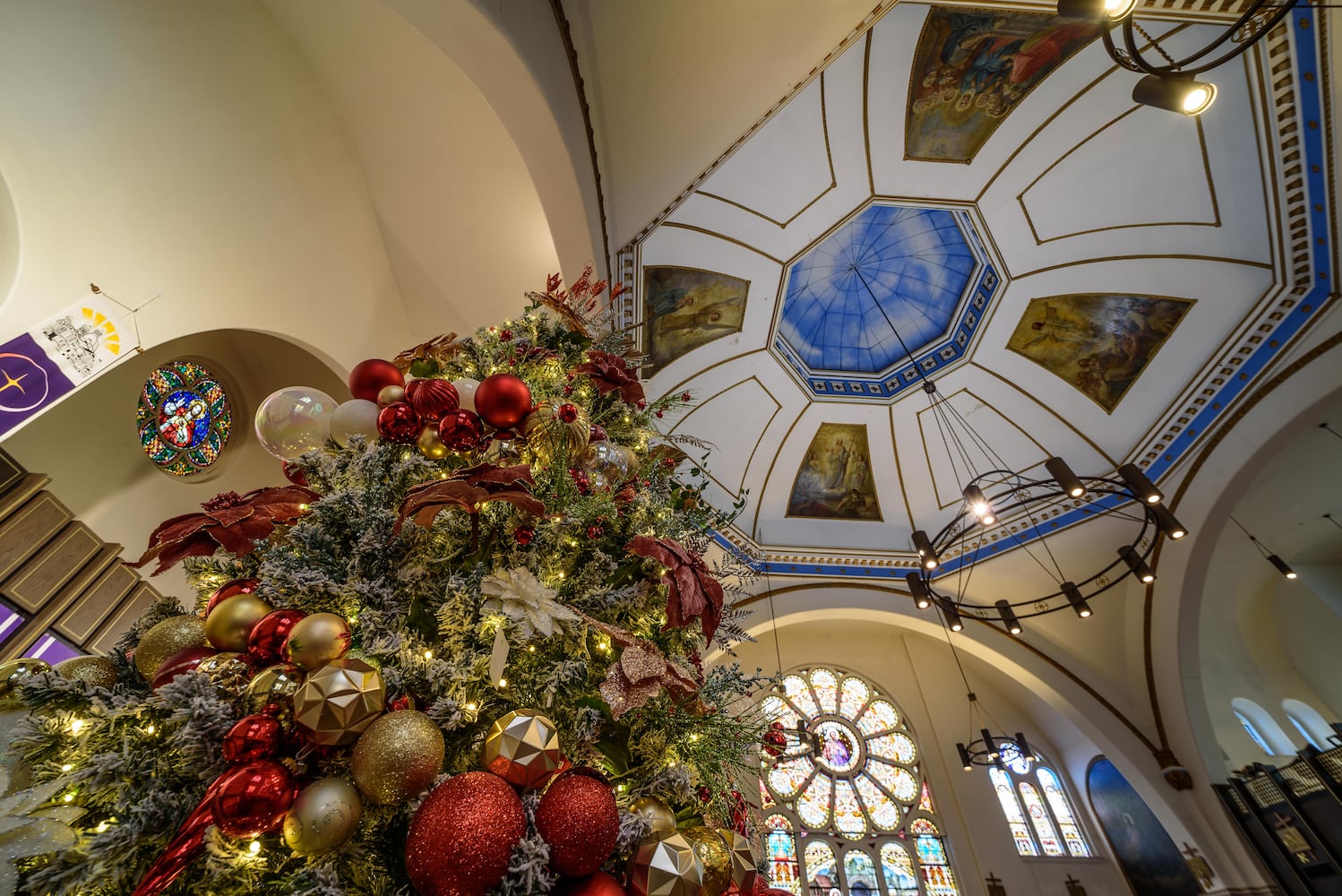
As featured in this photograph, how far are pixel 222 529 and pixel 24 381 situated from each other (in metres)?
2.17

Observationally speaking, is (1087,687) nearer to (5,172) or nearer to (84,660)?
(84,660)

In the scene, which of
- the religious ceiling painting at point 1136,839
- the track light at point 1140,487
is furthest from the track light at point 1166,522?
the religious ceiling painting at point 1136,839

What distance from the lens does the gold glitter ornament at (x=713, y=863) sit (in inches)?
34.3

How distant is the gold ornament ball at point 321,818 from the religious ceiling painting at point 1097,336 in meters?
8.19

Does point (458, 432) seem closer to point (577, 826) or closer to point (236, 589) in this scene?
point (236, 589)

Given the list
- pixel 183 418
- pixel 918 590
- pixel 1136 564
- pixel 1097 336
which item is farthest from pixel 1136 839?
pixel 183 418

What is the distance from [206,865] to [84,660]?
489mm

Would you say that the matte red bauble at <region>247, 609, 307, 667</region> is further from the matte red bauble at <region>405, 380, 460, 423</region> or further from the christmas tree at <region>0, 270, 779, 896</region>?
the matte red bauble at <region>405, 380, 460, 423</region>

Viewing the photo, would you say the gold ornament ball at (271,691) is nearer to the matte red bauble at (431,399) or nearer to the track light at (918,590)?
the matte red bauble at (431,399)

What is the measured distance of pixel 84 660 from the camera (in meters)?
0.87

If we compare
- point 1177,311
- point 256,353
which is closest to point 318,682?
point 256,353

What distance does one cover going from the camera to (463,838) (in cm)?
66

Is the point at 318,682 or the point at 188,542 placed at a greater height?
the point at 188,542

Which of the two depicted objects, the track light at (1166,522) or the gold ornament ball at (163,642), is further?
the track light at (1166,522)
